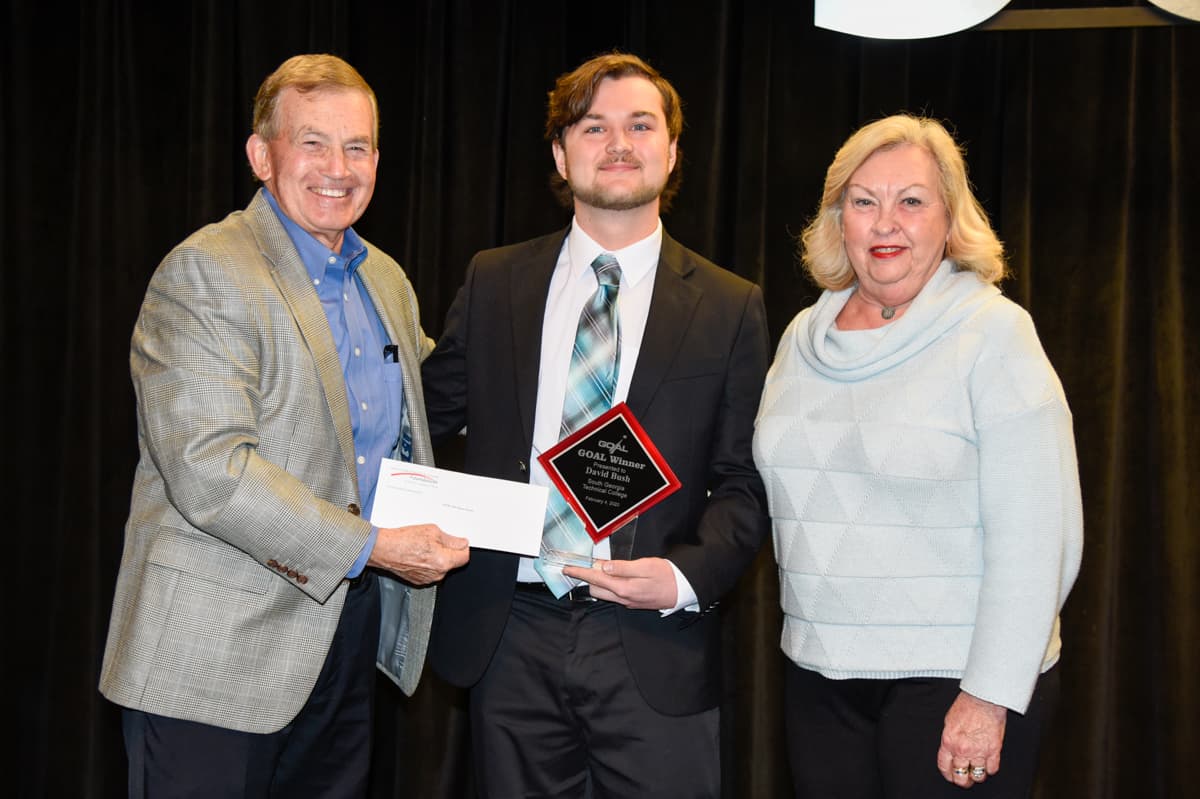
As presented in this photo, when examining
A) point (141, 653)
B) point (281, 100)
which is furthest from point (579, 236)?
point (141, 653)

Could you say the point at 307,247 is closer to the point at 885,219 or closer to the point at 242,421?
the point at 242,421

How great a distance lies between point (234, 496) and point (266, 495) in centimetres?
6

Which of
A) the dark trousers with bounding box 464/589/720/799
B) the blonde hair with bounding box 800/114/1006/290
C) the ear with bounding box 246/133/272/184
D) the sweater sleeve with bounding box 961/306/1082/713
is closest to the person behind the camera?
the sweater sleeve with bounding box 961/306/1082/713

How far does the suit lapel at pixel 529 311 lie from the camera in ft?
8.32

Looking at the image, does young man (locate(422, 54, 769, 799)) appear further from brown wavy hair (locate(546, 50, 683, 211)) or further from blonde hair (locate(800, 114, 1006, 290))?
blonde hair (locate(800, 114, 1006, 290))

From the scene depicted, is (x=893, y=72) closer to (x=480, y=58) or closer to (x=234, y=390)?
(x=480, y=58)

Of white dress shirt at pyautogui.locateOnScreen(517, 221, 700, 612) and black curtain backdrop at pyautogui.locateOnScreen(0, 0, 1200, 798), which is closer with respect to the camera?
white dress shirt at pyautogui.locateOnScreen(517, 221, 700, 612)

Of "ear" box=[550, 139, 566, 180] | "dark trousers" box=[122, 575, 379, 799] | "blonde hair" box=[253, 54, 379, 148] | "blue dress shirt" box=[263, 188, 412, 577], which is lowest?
"dark trousers" box=[122, 575, 379, 799]

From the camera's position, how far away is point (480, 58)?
412 centimetres

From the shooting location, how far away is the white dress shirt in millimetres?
2520

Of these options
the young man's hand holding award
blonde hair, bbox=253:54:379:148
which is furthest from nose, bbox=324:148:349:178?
the young man's hand holding award

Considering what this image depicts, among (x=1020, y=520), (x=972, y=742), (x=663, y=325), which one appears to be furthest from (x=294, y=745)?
(x=1020, y=520)

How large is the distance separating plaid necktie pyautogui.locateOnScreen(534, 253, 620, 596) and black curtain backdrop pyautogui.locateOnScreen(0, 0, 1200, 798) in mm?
1569

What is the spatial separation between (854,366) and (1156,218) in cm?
224
